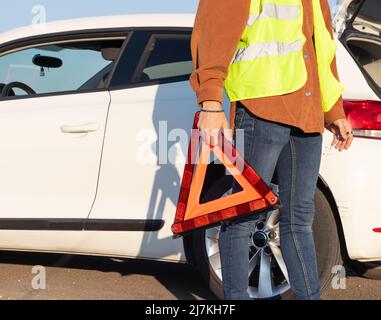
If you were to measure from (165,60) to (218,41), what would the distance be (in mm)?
1448

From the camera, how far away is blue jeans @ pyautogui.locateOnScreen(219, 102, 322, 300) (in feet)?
10.1

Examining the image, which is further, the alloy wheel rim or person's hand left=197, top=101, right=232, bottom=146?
the alloy wheel rim

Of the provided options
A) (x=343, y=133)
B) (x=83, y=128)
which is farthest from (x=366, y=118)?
(x=83, y=128)

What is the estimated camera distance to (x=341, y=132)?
330 centimetres

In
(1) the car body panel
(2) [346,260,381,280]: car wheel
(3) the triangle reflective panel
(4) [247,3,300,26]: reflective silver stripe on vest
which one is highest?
(4) [247,3,300,26]: reflective silver stripe on vest

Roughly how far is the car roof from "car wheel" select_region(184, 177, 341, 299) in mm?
1042

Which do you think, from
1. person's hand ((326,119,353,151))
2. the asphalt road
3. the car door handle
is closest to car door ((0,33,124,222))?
the car door handle

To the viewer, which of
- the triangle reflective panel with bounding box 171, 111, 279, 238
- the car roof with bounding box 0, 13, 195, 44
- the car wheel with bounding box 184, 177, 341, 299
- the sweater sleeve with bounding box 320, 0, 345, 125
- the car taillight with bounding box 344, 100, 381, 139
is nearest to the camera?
the triangle reflective panel with bounding box 171, 111, 279, 238

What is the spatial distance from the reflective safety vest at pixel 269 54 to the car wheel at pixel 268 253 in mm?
1022

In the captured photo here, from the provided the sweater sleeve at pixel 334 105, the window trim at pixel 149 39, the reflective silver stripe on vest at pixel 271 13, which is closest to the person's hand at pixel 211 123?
the reflective silver stripe on vest at pixel 271 13

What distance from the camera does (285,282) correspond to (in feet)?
13.4

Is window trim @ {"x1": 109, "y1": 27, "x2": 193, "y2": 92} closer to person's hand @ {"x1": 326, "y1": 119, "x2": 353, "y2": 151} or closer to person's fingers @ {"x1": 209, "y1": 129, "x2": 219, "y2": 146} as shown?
person's hand @ {"x1": 326, "y1": 119, "x2": 353, "y2": 151}

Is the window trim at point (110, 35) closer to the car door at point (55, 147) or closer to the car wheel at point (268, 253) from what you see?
the car door at point (55, 147)
